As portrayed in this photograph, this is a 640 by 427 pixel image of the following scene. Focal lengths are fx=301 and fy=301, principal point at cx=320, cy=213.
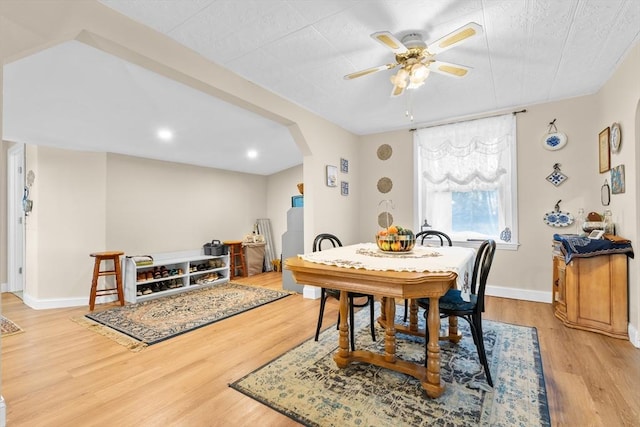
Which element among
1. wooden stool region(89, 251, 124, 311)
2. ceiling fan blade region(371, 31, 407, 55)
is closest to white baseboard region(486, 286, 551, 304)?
ceiling fan blade region(371, 31, 407, 55)

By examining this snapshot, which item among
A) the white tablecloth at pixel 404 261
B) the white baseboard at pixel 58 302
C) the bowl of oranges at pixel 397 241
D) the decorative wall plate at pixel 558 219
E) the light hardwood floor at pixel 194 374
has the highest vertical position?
the decorative wall plate at pixel 558 219

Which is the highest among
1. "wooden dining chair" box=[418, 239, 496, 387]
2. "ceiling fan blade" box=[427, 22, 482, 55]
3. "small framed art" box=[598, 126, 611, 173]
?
"ceiling fan blade" box=[427, 22, 482, 55]

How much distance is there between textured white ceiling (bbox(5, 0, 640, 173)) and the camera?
202 centimetres

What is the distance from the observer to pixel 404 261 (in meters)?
2.06

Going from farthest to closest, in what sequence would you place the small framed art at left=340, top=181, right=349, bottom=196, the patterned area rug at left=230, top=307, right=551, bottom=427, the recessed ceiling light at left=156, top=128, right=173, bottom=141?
the small framed art at left=340, top=181, right=349, bottom=196, the recessed ceiling light at left=156, top=128, right=173, bottom=141, the patterned area rug at left=230, top=307, right=551, bottom=427

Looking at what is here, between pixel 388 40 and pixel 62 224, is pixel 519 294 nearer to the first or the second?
pixel 388 40

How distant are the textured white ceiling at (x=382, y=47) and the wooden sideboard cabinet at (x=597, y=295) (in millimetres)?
1855

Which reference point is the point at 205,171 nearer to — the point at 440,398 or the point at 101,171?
the point at 101,171

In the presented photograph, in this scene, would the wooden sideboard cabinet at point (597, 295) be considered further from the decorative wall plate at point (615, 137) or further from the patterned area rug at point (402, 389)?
the decorative wall plate at point (615, 137)

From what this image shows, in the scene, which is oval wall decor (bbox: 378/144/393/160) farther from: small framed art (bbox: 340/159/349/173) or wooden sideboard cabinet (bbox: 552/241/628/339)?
wooden sideboard cabinet (bbox: 552/241/628/339)

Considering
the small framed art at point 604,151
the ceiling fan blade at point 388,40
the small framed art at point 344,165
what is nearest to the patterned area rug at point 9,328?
the ceiling fan blade at point 388,40

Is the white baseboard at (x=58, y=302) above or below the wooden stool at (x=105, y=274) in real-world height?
below

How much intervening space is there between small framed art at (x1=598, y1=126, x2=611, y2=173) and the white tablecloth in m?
2.12

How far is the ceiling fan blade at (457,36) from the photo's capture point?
1834 mm
